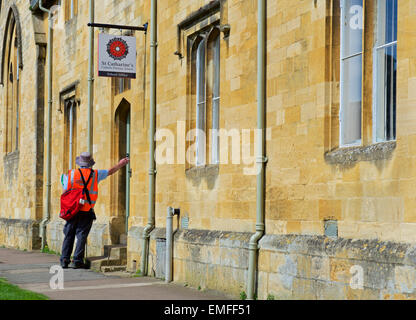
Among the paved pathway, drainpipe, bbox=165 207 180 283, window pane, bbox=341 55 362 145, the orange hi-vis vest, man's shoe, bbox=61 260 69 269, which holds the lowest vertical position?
the paved pathway

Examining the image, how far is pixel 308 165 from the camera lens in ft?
29.6

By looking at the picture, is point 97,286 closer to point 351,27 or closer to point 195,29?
point 195,29

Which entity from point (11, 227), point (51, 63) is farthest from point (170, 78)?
point (11, 227)

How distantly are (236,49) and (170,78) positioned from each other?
2585 mm

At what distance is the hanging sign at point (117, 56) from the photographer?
13.9 metres

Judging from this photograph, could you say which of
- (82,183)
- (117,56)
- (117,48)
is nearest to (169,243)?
(82,183)

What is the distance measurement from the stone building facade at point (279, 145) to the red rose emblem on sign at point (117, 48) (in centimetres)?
33

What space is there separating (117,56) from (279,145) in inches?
213

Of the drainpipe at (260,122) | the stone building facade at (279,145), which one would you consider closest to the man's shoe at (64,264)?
the stone building facade at (279,145)

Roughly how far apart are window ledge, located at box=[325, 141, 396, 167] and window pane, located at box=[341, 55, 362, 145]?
211mm

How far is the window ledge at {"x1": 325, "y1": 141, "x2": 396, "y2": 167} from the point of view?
7.75 metres

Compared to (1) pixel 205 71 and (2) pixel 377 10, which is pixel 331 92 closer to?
(2) pixel 377 10

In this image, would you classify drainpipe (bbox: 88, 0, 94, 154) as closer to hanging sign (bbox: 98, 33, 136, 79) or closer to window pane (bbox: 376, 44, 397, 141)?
hanging sign (bbox: 98, 33, 136, 79)

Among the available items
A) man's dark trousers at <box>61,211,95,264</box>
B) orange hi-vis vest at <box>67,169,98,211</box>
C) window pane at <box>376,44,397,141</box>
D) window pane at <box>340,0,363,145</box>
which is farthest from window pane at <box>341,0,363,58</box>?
man's dark trousers at <box>61,211,95,264</box>
